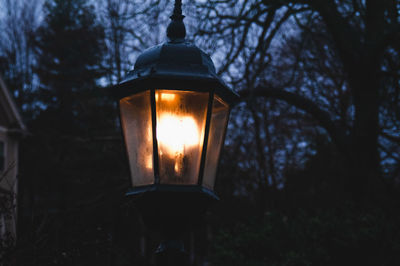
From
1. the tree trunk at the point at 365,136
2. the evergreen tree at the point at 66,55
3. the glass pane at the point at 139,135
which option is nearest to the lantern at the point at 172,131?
the glass pane at the point at 139,135

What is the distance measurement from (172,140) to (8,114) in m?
15.9

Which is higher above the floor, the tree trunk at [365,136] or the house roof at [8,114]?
the house roof at [8,114]

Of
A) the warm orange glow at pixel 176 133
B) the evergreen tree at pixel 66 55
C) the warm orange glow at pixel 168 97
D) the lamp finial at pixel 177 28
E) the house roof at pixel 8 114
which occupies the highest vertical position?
the evergreen tree at pixel 66 55

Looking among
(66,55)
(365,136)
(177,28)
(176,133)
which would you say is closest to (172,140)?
(176,133)

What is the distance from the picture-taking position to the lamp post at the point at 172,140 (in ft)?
9.20

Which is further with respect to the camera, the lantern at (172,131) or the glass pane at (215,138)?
the glass pane at (215,138)

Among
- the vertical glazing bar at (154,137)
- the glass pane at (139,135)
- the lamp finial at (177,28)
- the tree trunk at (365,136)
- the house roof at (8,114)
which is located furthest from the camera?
the house roof at (8,114)

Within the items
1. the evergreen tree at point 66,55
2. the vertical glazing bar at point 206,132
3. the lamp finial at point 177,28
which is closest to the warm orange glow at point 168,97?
the vertical glazing bar at point 206,132

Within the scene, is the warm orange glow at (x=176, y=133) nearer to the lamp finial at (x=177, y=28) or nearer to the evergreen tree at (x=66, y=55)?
the lamp finial at (x=177, y=28)

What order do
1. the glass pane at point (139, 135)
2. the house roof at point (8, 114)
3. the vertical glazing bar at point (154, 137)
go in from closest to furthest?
1. the vertical glazing bar at point (154, 137)
2. the glass pane at point (139, 135)
3. the house roof at point (8, 114)

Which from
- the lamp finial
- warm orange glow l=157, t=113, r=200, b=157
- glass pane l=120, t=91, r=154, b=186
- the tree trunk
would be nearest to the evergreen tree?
the tree trunk

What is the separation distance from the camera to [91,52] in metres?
15.1

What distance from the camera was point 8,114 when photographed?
55.8ft

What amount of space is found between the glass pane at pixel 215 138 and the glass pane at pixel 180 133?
119 mm
